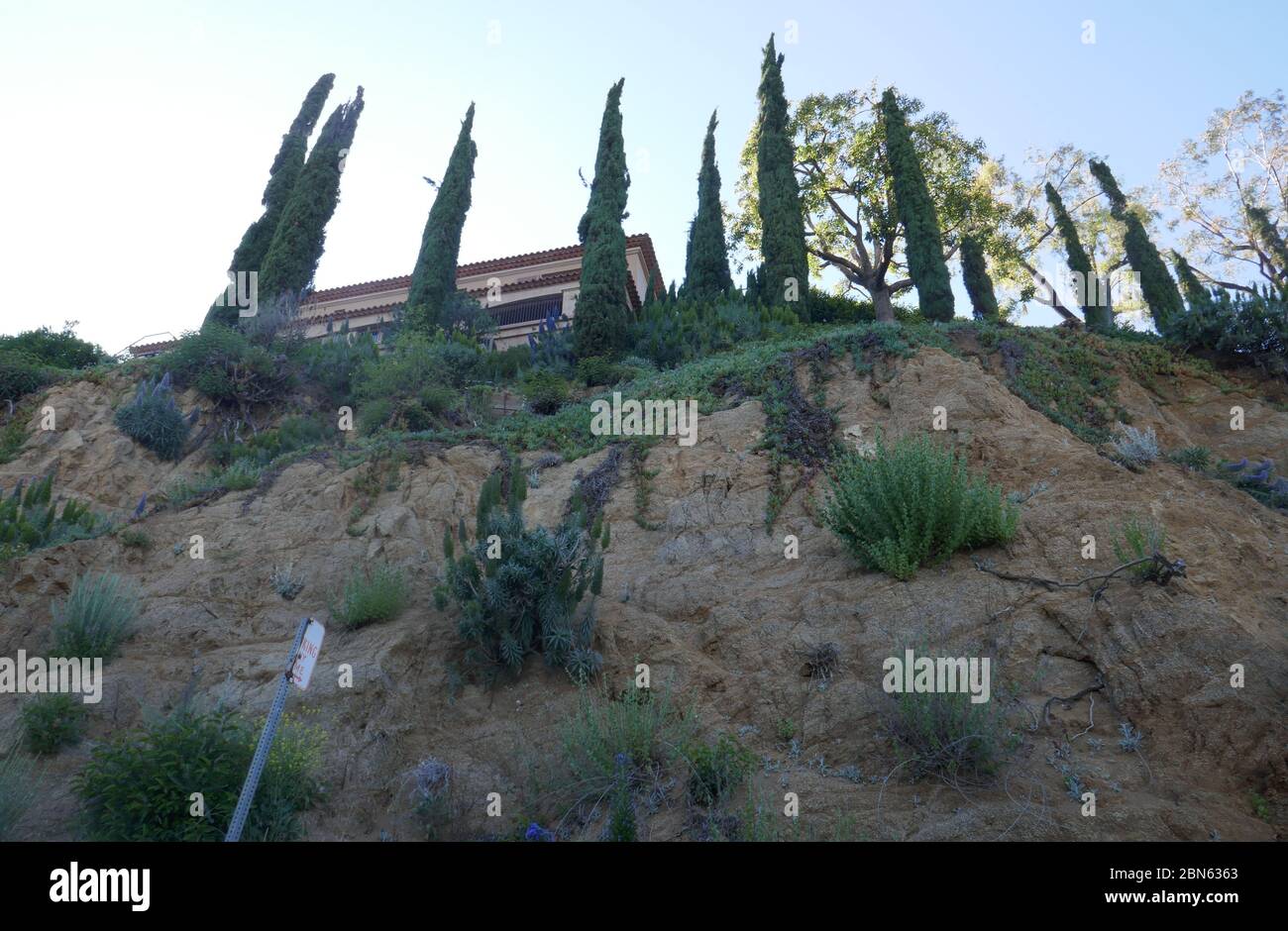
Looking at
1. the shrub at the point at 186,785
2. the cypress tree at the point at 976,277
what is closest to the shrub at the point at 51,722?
the shrub at the point at 186,785

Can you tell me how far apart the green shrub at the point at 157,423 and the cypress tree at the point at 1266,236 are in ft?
103

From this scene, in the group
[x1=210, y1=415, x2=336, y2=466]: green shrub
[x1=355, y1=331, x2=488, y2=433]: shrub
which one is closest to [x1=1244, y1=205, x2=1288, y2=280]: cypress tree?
[x1=355, y1=331, x2=488, y2=433]: shrub

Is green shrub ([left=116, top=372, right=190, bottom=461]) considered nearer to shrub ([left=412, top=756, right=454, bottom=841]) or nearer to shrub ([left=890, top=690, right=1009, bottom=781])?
shrub ([left=412, top=756, right=454, bottom=841])

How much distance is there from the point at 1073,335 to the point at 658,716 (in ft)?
36.1

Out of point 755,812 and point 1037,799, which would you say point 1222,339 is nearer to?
point 1037,799

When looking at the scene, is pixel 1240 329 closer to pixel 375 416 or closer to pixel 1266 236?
pixel 375 416

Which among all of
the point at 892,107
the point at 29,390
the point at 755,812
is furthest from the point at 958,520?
the point at 892,107

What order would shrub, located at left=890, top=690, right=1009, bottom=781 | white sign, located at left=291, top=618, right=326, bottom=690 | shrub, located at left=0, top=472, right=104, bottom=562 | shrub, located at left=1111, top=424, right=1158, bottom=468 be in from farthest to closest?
1. shrub, located at left=1111, top=424, right=1158, bottom=468
2. shrub, located at left=0, top=472, right=104, bottom=562
3. shrub, located at left=890, top=690, right=1009, bottom=781
4. white sign, located at left=291, top=618, right=326, bottom=690

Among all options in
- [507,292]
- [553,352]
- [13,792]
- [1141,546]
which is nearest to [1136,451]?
[1141,546]

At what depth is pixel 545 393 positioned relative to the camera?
50.6 ft

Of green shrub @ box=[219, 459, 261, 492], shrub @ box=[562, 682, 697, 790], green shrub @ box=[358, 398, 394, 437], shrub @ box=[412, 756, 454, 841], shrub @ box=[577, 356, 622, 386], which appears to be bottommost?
shrub @ box=[412, 756, 454, 841]

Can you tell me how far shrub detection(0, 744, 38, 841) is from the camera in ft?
18.1

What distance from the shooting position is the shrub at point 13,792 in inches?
217

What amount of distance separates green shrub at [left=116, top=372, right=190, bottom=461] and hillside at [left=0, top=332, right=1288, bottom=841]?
12.8 ft
